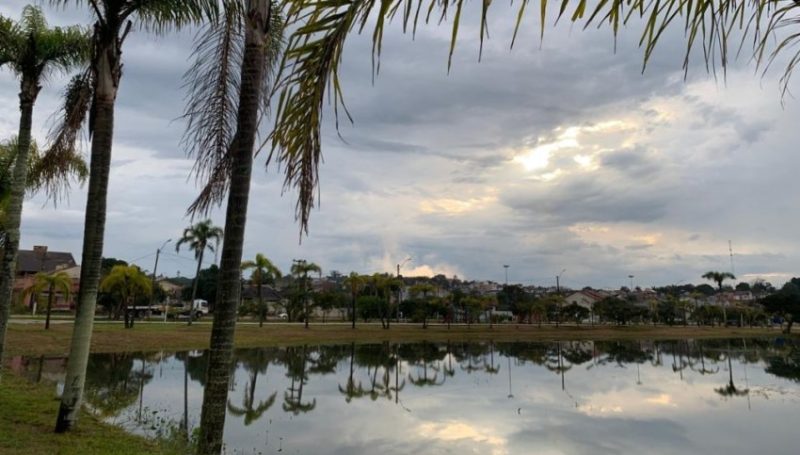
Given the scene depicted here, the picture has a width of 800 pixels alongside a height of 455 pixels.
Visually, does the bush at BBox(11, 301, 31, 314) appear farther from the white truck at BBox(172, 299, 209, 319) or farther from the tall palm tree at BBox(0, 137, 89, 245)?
the tall palm tree at BBox(0, 137, 89, 245)

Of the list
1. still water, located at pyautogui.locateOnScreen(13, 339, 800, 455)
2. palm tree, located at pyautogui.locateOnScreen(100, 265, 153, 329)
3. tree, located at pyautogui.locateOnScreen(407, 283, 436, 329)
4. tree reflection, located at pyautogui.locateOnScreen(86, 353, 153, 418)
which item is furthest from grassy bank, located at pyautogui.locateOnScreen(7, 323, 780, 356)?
tree, located at pyautogui.locateOnScreen(407, 283, 436, 329)

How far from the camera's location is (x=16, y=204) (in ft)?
39.3

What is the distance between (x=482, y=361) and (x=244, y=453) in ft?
84.0

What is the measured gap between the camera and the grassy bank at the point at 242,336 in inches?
1145

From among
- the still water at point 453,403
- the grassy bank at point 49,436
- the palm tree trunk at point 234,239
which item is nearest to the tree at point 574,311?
the still water at point 453,403

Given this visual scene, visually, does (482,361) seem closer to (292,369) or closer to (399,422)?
(292,369)

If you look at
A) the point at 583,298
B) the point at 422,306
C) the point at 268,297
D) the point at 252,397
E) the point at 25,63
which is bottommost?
the point at 252,397

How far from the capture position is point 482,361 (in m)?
34.8

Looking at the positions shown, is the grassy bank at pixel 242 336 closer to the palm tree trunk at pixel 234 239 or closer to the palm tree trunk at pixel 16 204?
the palm tree trunk at pixel 16 204

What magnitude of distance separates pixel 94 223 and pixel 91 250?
483 mm

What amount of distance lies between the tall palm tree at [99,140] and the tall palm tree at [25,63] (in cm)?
371

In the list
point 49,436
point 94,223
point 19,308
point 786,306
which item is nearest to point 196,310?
point 19,308

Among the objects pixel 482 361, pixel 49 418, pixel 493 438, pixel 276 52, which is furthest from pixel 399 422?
pixel 482 361

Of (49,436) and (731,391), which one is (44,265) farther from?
(731,391)
